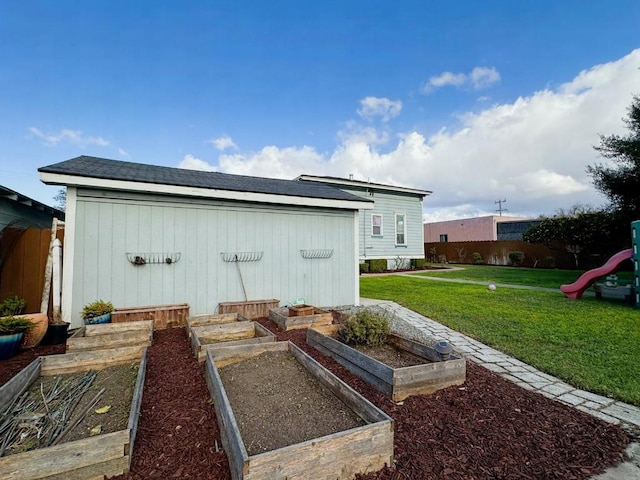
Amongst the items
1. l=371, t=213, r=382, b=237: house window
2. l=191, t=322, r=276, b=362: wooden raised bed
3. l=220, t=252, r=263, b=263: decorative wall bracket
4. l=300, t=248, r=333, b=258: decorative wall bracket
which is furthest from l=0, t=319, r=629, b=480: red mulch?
l=371, t=213, r=382, b=237: house window

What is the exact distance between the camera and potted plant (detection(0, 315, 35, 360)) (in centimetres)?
353

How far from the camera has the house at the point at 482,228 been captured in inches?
1025

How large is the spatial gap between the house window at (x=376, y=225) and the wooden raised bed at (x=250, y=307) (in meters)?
10.6

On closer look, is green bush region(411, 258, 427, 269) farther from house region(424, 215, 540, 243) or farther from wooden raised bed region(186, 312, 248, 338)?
wooden raised bed region(186, 312, 248, 338)

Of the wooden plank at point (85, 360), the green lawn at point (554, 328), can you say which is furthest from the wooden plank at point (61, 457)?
the green lawn at point (554, 328)

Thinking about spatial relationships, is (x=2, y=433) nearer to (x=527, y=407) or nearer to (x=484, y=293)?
(x=527, y=407)

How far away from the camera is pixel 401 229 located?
16.6 metres

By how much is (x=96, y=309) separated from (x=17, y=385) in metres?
2.10

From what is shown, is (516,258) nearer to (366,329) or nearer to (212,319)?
(366,329)

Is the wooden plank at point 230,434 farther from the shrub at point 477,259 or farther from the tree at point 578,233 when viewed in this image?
the shrub at point 477,259

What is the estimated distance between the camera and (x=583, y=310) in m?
6.31

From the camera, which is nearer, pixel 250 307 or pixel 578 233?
pixel 250 307

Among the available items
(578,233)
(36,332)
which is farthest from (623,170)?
(36,332)

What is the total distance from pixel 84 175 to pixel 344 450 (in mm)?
5267
